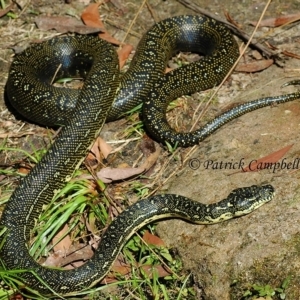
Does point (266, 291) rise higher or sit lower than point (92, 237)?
higher

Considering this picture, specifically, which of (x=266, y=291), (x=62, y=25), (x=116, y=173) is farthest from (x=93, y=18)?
(x=266, y=291)

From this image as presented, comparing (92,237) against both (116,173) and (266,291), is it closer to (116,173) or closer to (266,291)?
(116,173)

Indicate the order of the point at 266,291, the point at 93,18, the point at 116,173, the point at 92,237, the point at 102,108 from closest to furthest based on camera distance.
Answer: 1. the point at 266,291
2. the point at 92,237
3. the point at 116,173
4. the point at 102,108
5. the point at 93,18

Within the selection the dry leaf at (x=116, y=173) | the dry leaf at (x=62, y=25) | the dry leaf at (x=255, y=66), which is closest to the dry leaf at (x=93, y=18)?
the dry leaf at (x=62, y=25)

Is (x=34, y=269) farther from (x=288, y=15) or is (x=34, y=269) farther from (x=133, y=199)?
(x=288, y=15)

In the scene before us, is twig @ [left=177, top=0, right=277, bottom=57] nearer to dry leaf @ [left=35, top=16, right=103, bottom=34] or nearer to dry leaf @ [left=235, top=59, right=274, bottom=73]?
dry leaf @ [left=235, top=59, right=274, bottom=73]

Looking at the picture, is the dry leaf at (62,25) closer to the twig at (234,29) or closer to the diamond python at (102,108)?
the diamond python at (102,108)

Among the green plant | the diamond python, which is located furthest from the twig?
the green plant
